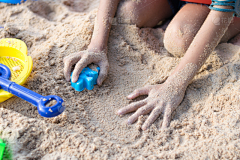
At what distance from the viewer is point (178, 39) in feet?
4.25

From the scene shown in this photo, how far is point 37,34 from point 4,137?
849mm

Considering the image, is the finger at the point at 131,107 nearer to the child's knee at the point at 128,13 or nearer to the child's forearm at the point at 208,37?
the child's forearm at the point at 208,37

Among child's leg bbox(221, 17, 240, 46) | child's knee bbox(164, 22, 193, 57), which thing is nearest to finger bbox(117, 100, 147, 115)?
child's knee bbox(164, 22, 193, 57)

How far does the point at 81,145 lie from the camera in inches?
29.5

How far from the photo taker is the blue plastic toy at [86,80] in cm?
99

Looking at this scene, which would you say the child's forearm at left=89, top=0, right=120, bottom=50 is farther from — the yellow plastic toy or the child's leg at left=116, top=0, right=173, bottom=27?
the yellow plastic toy

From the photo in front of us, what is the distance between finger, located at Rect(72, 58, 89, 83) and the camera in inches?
38.5

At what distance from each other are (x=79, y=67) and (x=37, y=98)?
27 centimetres

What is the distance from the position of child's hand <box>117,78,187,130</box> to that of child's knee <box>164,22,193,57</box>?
1.09ft

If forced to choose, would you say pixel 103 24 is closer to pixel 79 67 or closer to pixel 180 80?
pixel 79 67

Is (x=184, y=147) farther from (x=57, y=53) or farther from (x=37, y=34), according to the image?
(x=37, y=34)

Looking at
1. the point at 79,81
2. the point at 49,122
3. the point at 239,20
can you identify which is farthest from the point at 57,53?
the point at 239,20

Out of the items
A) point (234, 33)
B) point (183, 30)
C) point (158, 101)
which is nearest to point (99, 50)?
point (158, 101)

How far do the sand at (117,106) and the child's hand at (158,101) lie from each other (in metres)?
0.03
